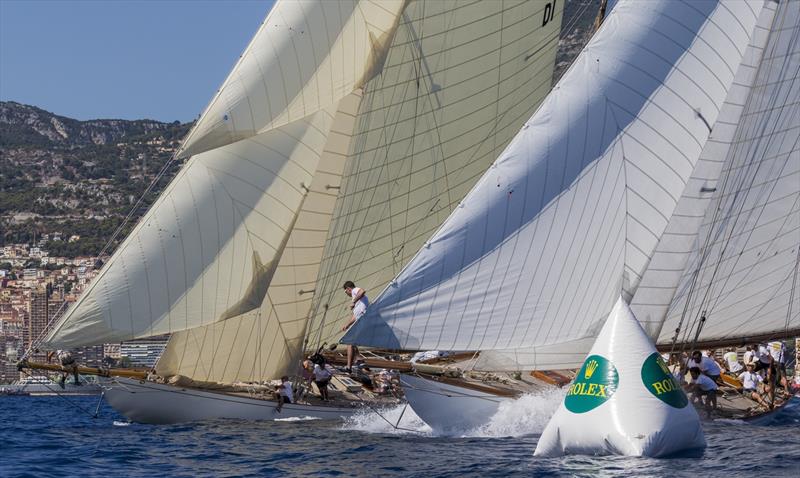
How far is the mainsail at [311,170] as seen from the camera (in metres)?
22.8

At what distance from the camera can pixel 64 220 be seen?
490 ft

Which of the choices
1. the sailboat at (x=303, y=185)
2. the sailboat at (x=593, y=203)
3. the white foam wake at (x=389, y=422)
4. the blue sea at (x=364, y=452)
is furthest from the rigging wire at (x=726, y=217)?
the sailboat at (x=303, y=185)

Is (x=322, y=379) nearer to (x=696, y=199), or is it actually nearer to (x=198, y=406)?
(x=198, y=406)

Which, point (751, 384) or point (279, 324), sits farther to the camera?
point (279, 324)

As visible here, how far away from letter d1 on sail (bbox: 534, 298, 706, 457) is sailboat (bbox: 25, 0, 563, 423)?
8797mm

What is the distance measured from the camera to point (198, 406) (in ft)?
82.1

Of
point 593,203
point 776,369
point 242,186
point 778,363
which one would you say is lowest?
point 776,369

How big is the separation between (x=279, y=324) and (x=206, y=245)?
2.93 metres

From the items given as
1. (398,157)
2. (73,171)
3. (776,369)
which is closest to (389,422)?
(398,157)

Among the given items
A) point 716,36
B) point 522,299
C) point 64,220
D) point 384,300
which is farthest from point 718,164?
point 64,220

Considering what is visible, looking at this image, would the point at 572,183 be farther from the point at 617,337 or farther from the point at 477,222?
the point at 617,337

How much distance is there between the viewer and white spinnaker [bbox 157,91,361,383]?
2567cm

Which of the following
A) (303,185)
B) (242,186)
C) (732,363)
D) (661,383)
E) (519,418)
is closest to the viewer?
(661,383)

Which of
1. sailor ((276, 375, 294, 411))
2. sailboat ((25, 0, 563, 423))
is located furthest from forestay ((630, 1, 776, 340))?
sailor ((276, 375, 294, 411))
